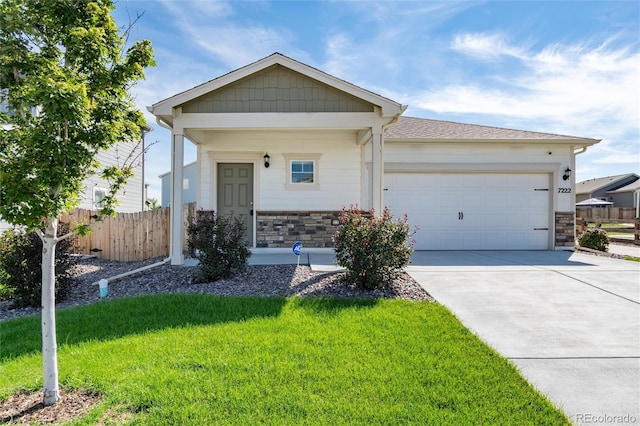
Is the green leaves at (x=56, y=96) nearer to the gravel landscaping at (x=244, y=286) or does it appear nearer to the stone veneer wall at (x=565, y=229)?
the gravel landscaping at (x=244, y=286)

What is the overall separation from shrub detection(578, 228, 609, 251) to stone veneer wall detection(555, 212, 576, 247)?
927mm

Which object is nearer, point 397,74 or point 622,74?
point 622,74

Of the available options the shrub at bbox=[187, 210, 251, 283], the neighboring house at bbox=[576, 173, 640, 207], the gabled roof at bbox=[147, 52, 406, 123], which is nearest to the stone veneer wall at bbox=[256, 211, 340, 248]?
the shrub at bbox=[187, 210, 251, 283]

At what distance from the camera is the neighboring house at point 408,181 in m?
9.25

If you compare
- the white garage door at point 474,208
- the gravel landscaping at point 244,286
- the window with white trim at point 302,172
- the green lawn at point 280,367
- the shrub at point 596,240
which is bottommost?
the green lawn at point 280,367

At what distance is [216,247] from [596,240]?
1134 cm

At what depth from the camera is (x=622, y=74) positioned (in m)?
9.20

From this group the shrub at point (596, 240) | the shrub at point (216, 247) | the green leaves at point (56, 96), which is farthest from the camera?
the shrub at point (596, 240)

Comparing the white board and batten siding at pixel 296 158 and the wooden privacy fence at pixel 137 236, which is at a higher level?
the white board and batten siding at pixel 296 158

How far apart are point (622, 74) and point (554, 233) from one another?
467 centimetres

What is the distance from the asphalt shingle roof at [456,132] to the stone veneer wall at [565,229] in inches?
90.2

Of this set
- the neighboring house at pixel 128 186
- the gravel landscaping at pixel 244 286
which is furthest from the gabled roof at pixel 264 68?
the neighboring house at pixel 128 186

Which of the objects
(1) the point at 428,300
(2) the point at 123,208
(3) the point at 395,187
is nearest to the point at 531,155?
(3) the point at 395,187

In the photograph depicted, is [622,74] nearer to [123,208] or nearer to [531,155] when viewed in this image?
[531,155]
